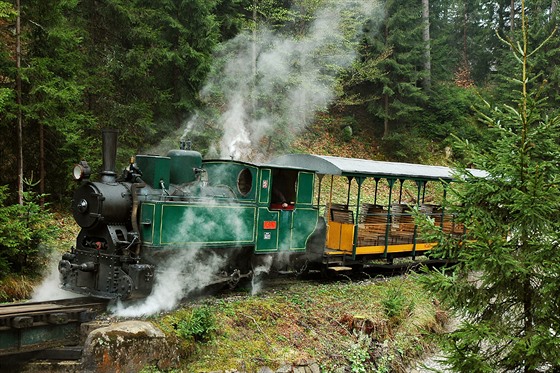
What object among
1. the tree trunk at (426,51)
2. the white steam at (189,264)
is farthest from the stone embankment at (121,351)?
the tree trunk at (426,51)

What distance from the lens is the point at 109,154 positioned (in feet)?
30.5

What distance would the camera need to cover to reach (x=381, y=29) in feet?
92.1

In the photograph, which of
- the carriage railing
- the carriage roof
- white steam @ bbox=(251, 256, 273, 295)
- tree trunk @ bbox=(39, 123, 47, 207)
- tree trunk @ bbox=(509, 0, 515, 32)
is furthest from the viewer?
tree trunk @ bbox=(509, 0, 515, 32)

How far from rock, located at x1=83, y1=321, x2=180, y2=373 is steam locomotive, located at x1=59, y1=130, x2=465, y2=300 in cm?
115

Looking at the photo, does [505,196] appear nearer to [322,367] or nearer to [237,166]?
[322,367]

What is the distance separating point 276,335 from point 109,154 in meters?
4.17

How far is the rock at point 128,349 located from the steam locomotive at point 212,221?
3.77 feet

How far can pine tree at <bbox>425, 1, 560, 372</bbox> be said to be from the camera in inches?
201

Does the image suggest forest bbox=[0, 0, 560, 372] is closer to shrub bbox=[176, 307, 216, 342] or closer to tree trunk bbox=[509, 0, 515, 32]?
shrub bbox=[176, 307, 216, 342]

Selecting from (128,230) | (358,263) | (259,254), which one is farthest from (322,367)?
(358,263)

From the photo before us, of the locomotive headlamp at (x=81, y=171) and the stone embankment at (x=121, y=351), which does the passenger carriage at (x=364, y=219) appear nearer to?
the locomotive headlamp at (x=81, y=171)

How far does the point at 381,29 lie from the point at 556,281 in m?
24.8

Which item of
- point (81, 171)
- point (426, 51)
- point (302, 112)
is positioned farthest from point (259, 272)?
point (426, 51)

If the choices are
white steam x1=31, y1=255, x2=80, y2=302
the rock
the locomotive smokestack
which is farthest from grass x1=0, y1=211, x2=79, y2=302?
the rock
